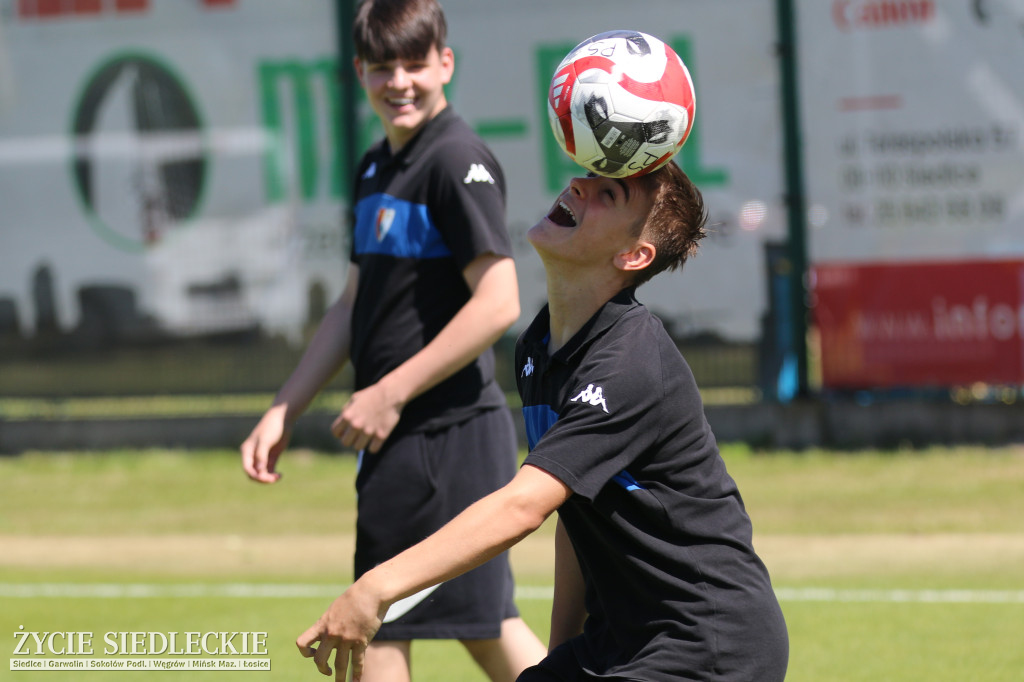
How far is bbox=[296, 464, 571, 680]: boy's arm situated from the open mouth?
1.91ft

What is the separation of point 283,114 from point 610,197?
8.77 m

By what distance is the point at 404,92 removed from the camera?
402cm

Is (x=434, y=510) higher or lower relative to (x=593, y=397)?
lower

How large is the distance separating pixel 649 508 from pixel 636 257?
1.80 ft

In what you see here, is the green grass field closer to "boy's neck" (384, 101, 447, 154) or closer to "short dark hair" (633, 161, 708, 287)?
"boy's neck" (384, 101, 447, 154)

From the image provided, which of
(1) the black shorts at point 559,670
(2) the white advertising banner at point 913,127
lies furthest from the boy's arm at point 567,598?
(2) the white advertising banner at point 913,127

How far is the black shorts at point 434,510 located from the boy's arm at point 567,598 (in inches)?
25.0

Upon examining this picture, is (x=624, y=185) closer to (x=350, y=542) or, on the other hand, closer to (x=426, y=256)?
(x=426, y=256)

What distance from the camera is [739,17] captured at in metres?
10.4

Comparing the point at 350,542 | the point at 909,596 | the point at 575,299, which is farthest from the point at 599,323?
the point at 350,542

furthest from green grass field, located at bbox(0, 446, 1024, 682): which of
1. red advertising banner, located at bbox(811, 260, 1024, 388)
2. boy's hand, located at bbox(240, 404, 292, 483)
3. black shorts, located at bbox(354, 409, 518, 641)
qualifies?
boy's hand, located at bbox(240, 404, 292, 483)

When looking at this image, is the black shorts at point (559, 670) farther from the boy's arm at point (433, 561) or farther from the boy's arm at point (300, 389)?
the boy's arm at point (300, 389)

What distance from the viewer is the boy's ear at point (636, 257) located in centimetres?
290

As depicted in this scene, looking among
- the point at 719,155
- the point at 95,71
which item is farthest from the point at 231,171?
the point at 719,155
